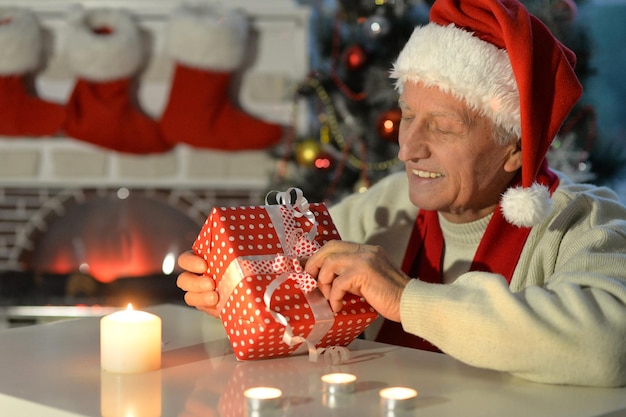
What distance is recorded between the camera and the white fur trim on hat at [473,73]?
173 centimetres

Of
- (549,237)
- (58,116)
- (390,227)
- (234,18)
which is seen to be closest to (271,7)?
(234,18)

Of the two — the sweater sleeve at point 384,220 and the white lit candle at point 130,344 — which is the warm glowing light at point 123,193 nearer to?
the sweater sleeve at point 384,220

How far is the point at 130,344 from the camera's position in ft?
4.33

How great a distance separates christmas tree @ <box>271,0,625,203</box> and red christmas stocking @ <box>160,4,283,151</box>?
1.44ft

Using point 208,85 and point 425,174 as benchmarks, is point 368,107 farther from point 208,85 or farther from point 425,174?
point 425,174

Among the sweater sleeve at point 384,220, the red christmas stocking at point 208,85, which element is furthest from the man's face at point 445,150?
the red christmas stocking at point 208,85

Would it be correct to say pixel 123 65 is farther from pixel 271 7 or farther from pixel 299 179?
pixel 299 179

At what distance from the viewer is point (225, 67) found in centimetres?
436

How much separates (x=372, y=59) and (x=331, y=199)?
0.57 metres

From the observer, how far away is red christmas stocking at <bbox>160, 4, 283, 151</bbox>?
4328 millimetres

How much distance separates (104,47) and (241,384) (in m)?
3.32

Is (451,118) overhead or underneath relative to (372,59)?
underneath

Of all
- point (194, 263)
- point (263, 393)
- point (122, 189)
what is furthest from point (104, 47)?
point (263, 393)

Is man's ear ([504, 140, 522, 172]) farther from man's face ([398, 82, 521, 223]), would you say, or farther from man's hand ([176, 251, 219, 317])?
man's hand ([176, 251, 219, 317])
